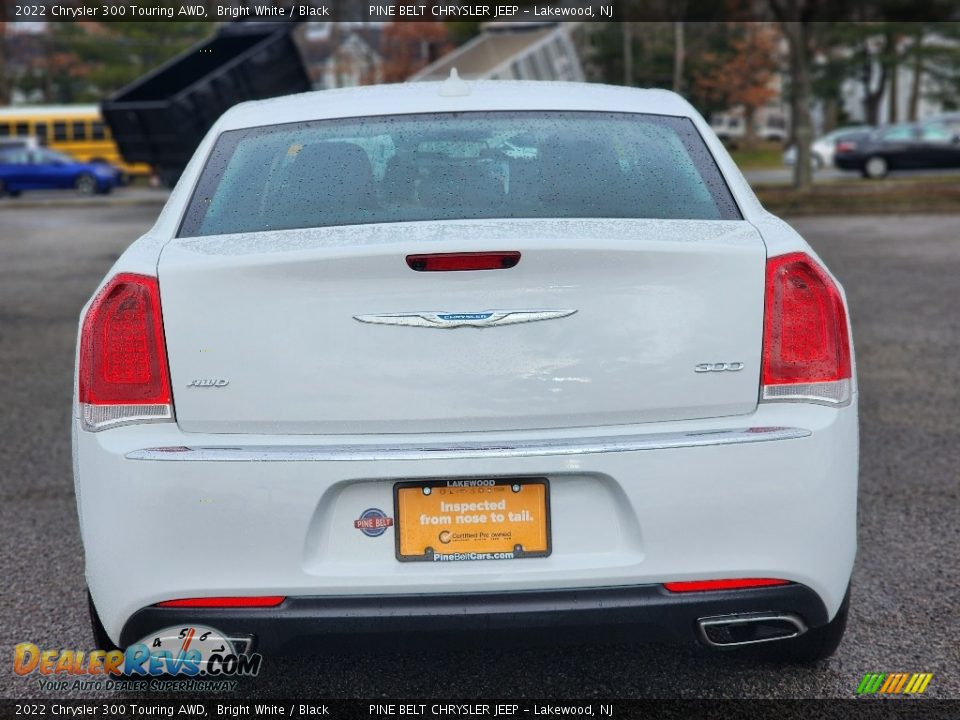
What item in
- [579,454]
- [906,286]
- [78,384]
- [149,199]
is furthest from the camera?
[149,199]

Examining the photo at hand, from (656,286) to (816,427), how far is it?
1.53ft

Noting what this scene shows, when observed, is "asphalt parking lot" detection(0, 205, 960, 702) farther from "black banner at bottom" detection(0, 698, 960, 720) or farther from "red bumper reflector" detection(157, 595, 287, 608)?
"red bumper reflector" detection(157, 595, 287, 608)

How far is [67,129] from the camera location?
133 feet

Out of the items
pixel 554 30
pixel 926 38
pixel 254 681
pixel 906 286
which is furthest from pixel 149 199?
pixel 926 38

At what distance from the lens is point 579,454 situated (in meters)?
2.47

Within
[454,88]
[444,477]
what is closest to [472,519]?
[444,477]

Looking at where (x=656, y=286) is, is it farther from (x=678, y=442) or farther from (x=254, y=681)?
(x=254, y=681)

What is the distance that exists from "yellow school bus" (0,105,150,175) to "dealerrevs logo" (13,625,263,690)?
3899 centimetres

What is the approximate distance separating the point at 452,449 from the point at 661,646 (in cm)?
117

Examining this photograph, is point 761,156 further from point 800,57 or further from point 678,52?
point 800,57

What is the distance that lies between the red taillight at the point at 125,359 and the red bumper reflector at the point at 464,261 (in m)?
0.59

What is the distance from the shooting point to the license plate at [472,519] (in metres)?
2.51

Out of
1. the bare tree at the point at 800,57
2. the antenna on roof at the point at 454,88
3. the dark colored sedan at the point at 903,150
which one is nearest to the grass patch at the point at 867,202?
the bare tree at the point at 800,57

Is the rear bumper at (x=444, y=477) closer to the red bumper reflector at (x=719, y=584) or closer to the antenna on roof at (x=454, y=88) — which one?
the red bumper reflector at (x=719, y=584)
